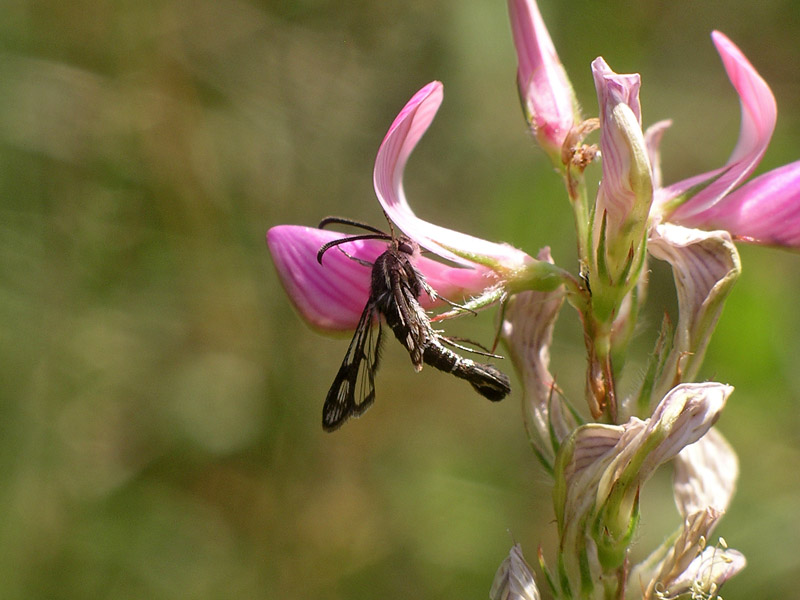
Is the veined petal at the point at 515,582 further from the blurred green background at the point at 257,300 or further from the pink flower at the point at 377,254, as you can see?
the blurred green background at the point at 257,300

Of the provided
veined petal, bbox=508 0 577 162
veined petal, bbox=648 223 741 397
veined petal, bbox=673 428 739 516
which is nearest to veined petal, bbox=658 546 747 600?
veined petal, bbox=673 428 739 516

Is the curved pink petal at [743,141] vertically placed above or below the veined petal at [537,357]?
above

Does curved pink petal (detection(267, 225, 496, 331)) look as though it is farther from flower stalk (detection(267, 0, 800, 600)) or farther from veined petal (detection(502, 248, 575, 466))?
veined petal (detection(502, 248, 575, 466))

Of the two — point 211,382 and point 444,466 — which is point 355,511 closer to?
point 444,466

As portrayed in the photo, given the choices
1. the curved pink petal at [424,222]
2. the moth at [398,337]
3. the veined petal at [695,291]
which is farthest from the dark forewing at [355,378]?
the veined petal at [695,291]

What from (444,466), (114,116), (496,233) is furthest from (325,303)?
(114,116)

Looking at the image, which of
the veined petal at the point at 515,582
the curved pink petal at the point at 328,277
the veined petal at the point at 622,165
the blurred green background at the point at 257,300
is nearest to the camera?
the veined petal at the point at 622,165
